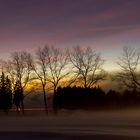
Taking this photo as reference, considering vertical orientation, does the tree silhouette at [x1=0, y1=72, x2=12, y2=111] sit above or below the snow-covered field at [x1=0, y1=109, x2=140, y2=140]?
above

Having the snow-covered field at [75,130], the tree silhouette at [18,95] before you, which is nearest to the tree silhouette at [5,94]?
the tree silhouette at [18,95]

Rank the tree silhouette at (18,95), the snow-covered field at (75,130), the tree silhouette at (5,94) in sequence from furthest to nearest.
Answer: the tree silhouette at (5,94) → the tree silhouette at (18,95) → the snow-covered field at (75,130)

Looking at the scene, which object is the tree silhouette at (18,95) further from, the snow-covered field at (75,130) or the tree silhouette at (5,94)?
the snow-covered field at (75,130)

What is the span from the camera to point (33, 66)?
9406 cm

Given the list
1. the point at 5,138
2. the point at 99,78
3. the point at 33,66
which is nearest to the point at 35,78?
the point at 33,66

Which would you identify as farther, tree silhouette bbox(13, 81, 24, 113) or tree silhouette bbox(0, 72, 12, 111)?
tree silhouette bbox(0, 72, 12, 111)

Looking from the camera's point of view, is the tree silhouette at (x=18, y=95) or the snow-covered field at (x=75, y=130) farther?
the tree silhouette at (x=18, y=95)

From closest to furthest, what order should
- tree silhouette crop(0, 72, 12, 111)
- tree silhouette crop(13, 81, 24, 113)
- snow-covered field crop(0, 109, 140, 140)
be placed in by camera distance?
snow-covered field crop(0, 109, 140, 140) < tree silhouette crop(13, 81, 24, 113) < tree silhouette crop(0, 72, 12, 111)

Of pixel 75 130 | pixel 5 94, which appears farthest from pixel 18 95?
pixel 75 130

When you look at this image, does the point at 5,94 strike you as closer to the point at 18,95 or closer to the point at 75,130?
the point at 18,95

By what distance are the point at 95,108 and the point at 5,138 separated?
58890mm

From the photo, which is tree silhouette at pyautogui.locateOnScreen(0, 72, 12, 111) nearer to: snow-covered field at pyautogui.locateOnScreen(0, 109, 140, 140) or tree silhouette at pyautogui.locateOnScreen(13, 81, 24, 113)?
tree silhouette at pyautogui.locateOnScreen(13, 81, 24, 113)

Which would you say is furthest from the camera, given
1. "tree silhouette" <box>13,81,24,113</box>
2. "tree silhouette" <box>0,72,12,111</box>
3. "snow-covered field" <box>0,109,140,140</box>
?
"tree silhouette" <box>0,72,12,111</box>

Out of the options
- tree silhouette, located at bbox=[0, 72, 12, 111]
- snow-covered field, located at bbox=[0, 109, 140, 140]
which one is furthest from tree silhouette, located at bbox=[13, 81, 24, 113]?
snow-covered field, located at bbox=[0, 109, 140, 140]
